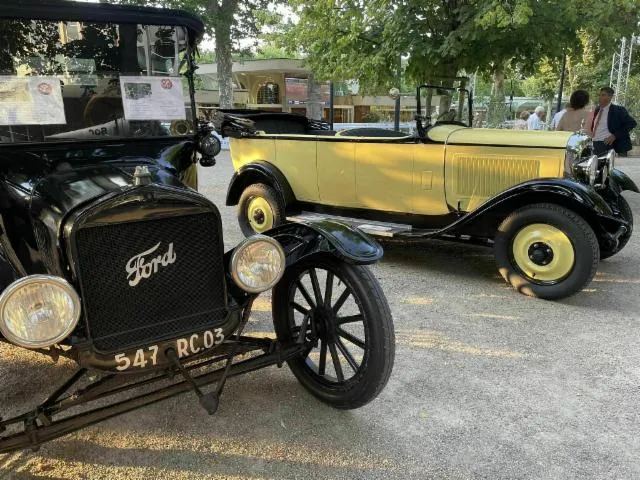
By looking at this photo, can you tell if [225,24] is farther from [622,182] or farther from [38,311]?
[38,311]

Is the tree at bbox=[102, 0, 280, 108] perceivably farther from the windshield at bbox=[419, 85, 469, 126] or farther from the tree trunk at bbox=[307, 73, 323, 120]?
the windshield at bbox=[419, 85, 469, 126]

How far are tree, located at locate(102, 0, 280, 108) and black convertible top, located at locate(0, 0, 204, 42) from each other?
16.8m

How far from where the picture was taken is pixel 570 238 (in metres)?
4.05

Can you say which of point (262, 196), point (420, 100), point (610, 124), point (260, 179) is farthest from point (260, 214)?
point (610, 124)

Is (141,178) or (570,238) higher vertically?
(141,178)

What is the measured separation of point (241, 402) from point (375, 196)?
10.3 ft

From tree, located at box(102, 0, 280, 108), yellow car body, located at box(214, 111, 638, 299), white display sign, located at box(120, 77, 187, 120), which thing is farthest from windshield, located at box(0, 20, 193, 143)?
tree, located at box(102, 0, 280, 108)

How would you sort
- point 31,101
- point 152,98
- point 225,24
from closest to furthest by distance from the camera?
point 31,101 < point 152,98 < point 225,24

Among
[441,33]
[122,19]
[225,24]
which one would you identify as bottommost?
[122,19]

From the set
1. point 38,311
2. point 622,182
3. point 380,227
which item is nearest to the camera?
point 38,311

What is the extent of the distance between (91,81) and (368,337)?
7.21 feet

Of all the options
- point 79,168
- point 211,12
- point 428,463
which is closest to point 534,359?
point 428,463

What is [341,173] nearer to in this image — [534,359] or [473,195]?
[473,195]

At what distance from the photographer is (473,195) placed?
16.2 ft
